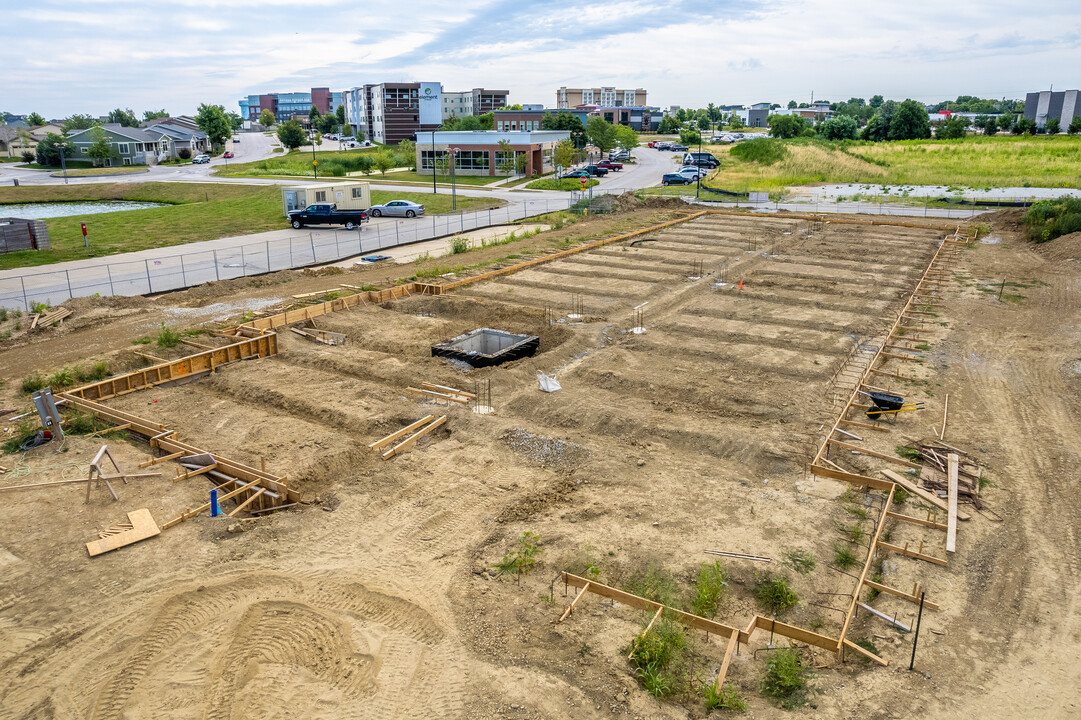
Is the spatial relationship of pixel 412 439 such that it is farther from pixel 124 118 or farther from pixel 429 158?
pixel 124 118

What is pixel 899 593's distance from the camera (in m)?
10.2

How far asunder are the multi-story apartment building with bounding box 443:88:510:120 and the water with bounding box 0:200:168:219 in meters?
102

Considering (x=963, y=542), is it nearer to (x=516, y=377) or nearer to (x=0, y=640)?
(x=516, y=377)

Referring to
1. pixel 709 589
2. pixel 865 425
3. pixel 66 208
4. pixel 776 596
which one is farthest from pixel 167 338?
pixel 66 208

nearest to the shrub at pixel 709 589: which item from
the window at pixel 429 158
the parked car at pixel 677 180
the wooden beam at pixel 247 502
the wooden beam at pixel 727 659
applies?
the wooden beam at pixel 727 659

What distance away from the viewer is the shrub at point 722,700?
8.24 m

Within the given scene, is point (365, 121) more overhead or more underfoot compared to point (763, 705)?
more overhead

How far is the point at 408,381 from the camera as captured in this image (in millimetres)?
18453

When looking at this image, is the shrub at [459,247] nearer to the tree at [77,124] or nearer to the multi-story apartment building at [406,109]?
the multi-story apartment building at [406,109]

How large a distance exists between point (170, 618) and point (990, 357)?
21.5 meters

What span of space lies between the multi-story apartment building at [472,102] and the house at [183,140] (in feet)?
169

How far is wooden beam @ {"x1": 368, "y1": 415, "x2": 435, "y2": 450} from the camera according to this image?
14.7m

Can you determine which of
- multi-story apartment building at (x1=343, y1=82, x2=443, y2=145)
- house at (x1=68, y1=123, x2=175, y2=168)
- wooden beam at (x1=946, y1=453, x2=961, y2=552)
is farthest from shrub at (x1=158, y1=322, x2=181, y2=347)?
multi-story apartment building at (x1=343, y1=82, x2=443, y2=145)

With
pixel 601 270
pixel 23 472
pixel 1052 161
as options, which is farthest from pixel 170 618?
pixel 1052 161
